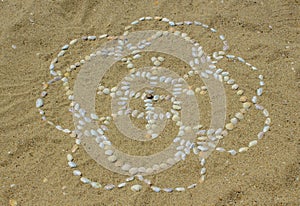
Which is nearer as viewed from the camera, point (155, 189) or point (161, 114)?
point (155, 189)

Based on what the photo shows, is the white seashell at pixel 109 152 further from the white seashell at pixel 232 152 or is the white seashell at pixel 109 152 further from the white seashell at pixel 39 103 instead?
the white seashell at pixel 232 152

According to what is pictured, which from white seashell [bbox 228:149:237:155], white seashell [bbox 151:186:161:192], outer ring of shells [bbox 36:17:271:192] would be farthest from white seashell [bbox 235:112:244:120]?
white seashell [bbox 151:186:161:192]

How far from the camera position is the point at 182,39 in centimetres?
395

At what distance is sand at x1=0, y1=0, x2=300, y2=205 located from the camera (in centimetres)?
300

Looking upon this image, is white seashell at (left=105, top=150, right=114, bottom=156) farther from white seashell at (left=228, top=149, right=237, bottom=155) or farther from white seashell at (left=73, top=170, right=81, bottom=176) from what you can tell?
white seashell at (left=228, top=149, right=237, bottom=155)

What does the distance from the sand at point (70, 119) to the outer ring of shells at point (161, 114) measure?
52 millimetres

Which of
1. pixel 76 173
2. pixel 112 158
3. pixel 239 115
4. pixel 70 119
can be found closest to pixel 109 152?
pixel 112 158

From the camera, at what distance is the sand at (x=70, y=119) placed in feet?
9.84

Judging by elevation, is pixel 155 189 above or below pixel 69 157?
below

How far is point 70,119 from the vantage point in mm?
3453

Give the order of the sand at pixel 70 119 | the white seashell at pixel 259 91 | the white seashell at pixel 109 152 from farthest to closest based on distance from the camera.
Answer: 1. the white seashell at pixel 259 91
2. the white seashell at pixel 109 152
3. the sand at pixel 70 119

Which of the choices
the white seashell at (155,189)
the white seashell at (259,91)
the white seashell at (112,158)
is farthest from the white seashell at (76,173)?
the white seashell at (259,91)

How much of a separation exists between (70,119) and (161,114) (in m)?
0.69

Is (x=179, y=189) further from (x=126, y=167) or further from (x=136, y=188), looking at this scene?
(x=126, y=167)
